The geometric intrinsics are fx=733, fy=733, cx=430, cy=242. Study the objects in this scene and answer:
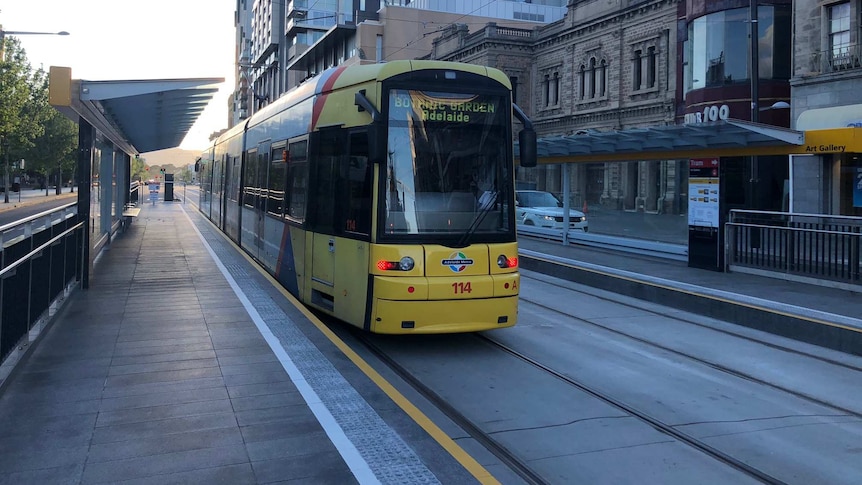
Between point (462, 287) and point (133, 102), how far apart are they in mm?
8023

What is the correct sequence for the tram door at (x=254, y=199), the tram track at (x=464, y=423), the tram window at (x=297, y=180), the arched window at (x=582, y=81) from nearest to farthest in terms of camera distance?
1. the tram track at (x=464, y=423)
2. the tram window at (x=297, y=180)
3. the tram door at (x=254, y=199)
4. the arched window at (x=582, y=81)

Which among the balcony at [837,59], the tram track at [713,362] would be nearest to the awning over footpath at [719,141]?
the tram track at [713,362]

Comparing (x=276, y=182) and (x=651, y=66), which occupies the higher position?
(x=651, y=66)

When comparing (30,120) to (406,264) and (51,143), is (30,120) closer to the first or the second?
(51,143)

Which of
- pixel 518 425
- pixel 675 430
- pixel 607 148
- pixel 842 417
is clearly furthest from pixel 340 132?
pixel 607 148

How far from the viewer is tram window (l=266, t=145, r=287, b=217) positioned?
11.8 meters

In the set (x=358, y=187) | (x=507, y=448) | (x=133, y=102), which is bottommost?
(x=507, y=448)

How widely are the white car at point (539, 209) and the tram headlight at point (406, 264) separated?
14361 millimetres

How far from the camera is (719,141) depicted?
1402cm

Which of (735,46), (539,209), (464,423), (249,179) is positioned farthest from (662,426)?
(735,46)

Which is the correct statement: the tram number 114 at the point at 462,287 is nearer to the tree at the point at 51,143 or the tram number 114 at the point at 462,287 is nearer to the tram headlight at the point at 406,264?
the tram headlight at the point at 406,264

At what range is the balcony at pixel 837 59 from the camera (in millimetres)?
20328

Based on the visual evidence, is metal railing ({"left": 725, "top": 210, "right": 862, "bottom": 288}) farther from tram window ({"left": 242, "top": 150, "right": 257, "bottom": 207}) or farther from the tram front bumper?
tram window ({"left": 242, "top": 150, "right": 257, "bottom": 207})

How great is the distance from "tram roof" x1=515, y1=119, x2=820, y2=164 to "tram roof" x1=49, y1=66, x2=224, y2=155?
341 inches
